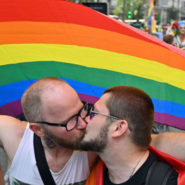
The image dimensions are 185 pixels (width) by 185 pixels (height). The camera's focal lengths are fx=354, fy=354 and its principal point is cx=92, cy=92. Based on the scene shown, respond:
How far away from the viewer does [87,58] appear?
272cm

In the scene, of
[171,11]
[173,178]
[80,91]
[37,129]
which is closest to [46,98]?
[37,129]

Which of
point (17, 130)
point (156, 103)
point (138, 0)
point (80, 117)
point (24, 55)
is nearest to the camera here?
point (80, 117)

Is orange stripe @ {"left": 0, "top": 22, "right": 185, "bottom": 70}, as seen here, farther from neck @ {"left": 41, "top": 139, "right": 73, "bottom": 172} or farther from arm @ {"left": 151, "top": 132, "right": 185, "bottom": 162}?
neck @ {"left": 41, "top": 139, "right": 73, "bottom": 172}

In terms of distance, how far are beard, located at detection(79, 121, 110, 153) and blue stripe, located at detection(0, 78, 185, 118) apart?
2.01ft

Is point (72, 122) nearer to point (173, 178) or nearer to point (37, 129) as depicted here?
point (37, 129)

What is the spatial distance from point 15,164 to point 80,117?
20.6 inches

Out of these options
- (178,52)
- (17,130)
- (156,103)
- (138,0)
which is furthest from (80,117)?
(138,0)

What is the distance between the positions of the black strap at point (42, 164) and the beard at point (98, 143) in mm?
271

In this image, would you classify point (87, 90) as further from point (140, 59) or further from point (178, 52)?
point (178, 52)

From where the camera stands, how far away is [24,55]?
279 centimetres

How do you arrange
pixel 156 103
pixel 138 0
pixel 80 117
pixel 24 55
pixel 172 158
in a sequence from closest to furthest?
pixel 172 158, pixel 80 117, pixel 156 103, pixel 24 55, pixel 138 0

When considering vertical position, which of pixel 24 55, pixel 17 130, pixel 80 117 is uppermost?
pixel 24 55

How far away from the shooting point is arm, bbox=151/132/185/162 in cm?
205

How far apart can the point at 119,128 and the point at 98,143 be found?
15cm
